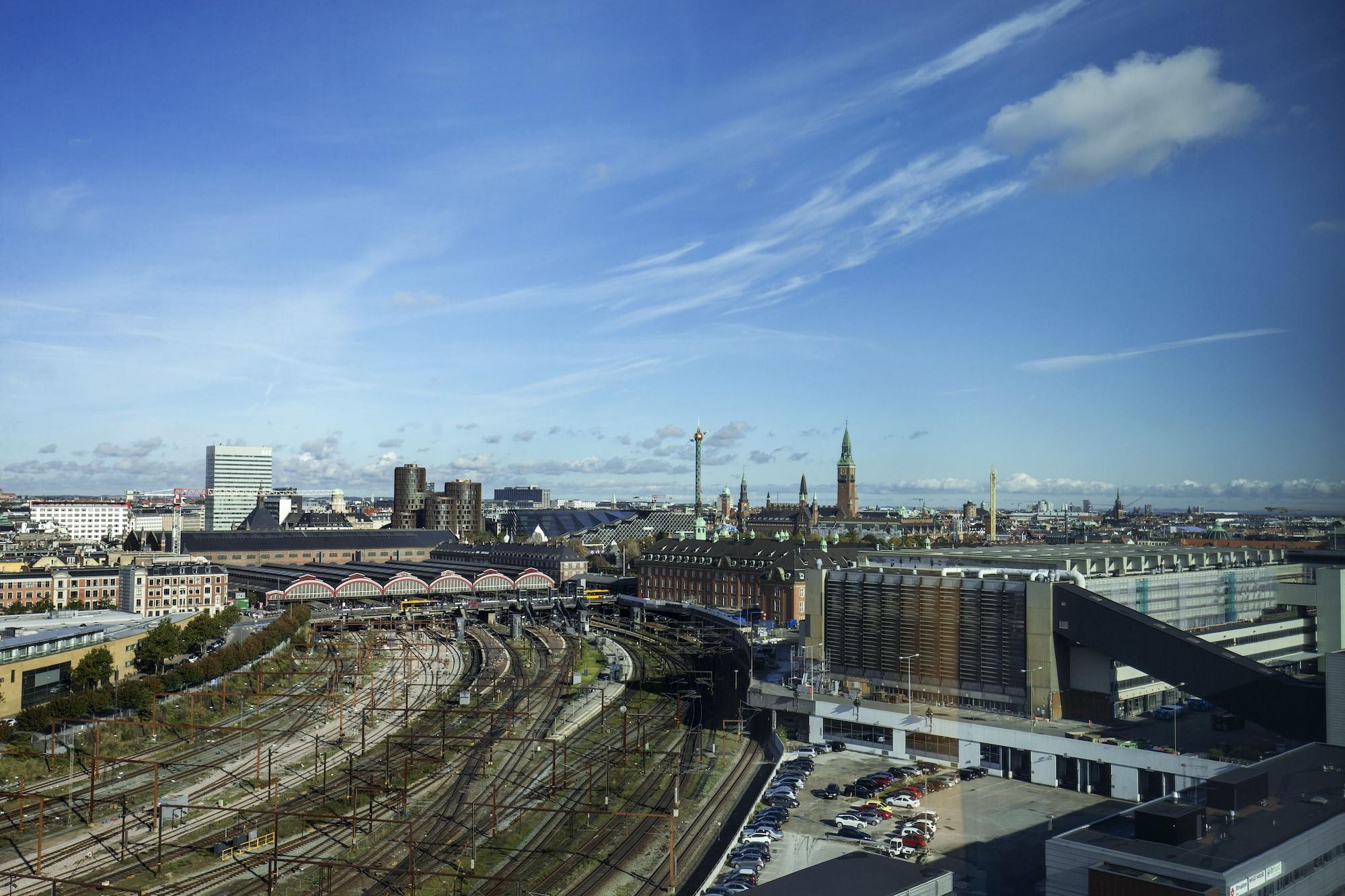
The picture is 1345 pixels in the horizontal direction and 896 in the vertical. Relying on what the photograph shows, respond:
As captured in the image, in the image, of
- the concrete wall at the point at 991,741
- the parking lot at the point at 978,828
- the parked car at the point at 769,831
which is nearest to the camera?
the parking lot at the point at 978,828

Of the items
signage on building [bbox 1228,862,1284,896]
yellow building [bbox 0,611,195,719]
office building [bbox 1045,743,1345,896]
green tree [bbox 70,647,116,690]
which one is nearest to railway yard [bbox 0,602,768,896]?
green tree [bbox 70,647,116,690]

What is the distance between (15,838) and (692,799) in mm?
12112

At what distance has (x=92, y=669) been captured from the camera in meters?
28.7

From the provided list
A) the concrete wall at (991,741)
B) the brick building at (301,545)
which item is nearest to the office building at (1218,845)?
the concrete wall at (991,741)

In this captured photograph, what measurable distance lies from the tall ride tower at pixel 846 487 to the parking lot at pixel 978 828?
220 feet

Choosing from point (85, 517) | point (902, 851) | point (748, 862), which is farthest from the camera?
point (85, 517)

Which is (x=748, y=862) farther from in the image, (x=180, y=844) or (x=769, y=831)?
(x=180, y=844)

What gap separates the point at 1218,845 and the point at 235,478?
132858mm

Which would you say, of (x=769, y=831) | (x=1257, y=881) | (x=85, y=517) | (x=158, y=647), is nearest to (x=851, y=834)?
(x=769, y=831)

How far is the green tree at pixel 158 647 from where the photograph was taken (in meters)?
32.5

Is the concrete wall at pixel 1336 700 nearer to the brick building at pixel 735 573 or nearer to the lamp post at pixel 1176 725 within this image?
the lamp post at pixel 1176 725

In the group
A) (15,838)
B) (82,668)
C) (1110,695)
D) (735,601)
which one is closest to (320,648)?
(82,668)

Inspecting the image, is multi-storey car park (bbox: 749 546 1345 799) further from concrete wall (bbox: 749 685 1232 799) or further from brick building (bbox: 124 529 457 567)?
brick building (bbox: 124 529 457 567)

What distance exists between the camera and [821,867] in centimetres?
1314
